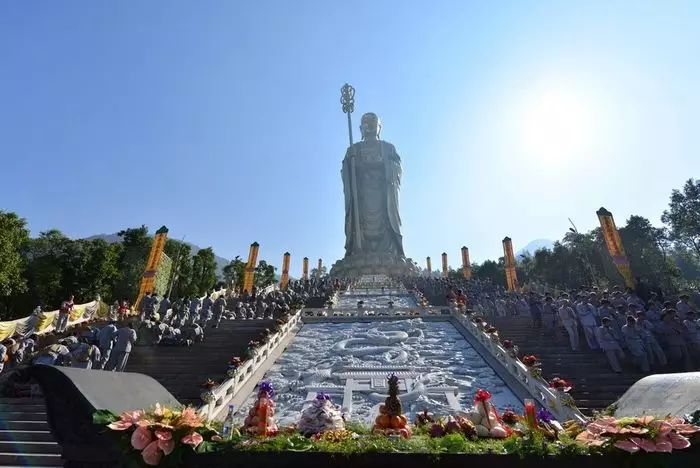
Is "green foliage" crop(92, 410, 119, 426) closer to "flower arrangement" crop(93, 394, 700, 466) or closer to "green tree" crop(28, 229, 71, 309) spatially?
"flower arrangement" crop(93, 394, 700, 466)

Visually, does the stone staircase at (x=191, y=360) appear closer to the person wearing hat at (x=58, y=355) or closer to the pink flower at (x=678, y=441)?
the person wearing hat at (x=58, y=355)

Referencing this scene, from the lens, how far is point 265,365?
1048 cm

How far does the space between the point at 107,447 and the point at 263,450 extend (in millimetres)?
1075

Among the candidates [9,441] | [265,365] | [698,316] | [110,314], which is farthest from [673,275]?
[9,441]

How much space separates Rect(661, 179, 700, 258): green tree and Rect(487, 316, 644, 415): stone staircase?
26.0 meters

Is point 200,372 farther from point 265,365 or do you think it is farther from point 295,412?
point 295,412

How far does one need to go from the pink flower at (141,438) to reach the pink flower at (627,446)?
3.01 metres

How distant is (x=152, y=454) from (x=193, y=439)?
0.26 meters

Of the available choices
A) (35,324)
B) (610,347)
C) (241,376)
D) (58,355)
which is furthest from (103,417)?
(35,324)

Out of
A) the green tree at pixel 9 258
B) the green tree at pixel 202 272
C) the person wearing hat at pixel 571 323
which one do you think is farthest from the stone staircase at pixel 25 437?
the green tree at pixel 202 272

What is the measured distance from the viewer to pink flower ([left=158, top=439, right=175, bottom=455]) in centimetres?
283

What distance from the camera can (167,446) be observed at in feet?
9.39

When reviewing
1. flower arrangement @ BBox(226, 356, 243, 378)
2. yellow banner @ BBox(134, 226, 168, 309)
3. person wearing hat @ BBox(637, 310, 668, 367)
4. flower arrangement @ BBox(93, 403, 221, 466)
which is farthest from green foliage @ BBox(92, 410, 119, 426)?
yellow banner @ BBox(134, 226, 168, 309)

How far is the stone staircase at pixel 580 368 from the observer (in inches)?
313
